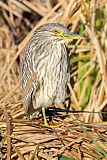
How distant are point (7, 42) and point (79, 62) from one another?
3.65ft

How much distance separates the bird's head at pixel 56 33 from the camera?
358 centimetres

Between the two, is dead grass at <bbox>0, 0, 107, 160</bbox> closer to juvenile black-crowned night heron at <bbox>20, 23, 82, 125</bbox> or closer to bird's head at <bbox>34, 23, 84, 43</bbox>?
juvenile black-crowned night heron at <bbox>20, 23, 82, 125</bbox>

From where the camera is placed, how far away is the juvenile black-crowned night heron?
3615mm

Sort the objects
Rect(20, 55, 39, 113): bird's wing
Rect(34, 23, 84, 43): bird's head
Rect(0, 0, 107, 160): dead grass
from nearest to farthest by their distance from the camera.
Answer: Rect(0, 0, 107, 160): dead grass < Rect(34, 23, 84, 43): bird's head < Rect(20, 55, 39, 113): bird's wing

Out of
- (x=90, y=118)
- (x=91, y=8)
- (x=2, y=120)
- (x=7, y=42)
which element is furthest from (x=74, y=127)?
(x=7, y=42)

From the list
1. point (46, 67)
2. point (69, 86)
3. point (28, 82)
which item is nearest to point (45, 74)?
point (46, 67)

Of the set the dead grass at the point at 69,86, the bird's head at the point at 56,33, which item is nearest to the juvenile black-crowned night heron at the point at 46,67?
the bird's head at the point at 56,33

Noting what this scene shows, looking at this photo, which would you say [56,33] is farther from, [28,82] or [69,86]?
[69,86]

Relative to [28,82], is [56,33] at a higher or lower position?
higher

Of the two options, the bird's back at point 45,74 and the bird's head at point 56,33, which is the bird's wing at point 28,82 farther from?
the bird's head at point 56,33

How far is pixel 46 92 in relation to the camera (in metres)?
3.68

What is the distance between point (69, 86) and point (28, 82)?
3.50 feet

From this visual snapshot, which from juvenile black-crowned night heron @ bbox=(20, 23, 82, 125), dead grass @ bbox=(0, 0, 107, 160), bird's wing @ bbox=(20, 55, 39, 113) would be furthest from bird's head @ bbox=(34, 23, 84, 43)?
dead grass @ bbox=(0, 0, 107, 160)

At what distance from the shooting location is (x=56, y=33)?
3.62m
